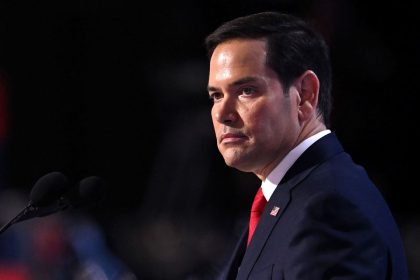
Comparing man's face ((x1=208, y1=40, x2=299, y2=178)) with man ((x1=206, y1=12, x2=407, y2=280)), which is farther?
man's face ((x1=208, y1=40, x2=299, y2=178))

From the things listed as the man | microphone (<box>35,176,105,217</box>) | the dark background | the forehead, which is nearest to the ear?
the man

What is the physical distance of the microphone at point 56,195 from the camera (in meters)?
1.66

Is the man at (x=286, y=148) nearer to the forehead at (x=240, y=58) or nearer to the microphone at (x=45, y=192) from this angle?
the forehead at (x=240, y=58)

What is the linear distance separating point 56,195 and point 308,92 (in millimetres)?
656

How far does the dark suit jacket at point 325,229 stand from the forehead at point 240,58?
0.24 metres

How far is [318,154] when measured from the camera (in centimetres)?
158

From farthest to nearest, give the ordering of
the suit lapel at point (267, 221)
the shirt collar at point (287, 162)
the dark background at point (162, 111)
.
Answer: the dark background at point (162, 111) → the shirt collar at point (287, 162) → the suit lapel at point (267, 221)

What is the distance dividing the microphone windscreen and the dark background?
2.01 meters

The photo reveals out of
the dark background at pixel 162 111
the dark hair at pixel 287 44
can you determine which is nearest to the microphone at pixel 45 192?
the dark hair at pixel 287 44

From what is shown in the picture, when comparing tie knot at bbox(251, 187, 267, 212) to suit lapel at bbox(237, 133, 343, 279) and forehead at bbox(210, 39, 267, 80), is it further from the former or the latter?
forehead at bbox(210, 39, 267, 80)

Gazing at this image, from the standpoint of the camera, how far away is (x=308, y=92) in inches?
66.2

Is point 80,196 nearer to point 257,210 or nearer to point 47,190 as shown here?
point 47,190

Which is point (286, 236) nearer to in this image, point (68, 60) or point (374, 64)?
point (374, 64)

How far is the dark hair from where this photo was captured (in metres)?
1.65
